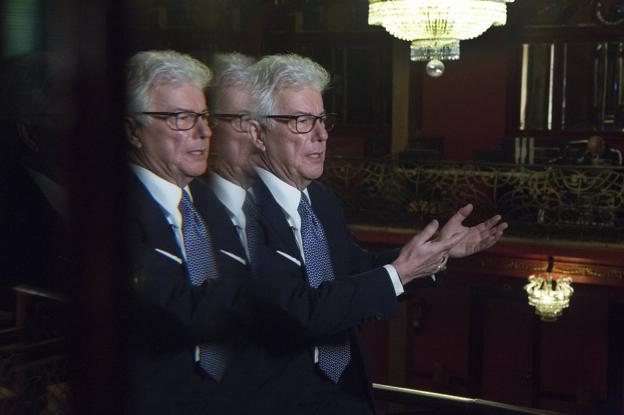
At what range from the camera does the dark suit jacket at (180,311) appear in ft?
4.35

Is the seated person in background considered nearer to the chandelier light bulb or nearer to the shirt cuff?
the chandelier light bulb

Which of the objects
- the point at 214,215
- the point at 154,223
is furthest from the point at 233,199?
the point at 154,223

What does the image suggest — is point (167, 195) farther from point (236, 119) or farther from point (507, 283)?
point (507, 283)

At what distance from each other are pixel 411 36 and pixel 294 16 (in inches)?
184

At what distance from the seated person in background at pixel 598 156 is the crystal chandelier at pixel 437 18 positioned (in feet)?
9.63

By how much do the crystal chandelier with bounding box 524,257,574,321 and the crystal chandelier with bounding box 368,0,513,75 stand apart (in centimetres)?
300

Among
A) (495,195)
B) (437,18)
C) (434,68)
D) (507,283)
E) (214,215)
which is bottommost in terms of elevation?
(507,283)

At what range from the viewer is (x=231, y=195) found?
152 centimetres

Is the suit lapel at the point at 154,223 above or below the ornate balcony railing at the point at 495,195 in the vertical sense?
above

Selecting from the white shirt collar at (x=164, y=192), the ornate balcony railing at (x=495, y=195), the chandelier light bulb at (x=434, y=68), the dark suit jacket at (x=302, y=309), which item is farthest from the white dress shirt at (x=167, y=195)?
the ornate balcony railing at (x=495, y=195)

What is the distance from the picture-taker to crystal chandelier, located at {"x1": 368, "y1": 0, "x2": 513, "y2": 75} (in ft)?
14.2

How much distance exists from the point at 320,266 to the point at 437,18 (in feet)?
9.29

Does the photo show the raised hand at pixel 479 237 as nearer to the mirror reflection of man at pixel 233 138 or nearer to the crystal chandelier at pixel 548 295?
the mirror reflection of man at pixel 233 138

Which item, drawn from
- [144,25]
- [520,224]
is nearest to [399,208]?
[520,224]
